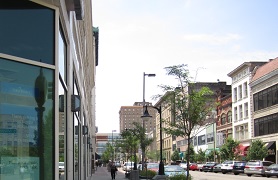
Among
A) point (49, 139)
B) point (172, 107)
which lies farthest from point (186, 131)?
point (49, 139)

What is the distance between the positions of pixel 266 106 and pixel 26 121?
58.6m

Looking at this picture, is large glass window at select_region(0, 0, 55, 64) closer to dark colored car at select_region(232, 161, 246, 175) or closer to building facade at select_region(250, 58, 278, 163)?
dark colored car at select_region(232, 161, 246, 175)

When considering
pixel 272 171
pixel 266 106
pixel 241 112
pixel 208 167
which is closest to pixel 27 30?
pixel 272 171

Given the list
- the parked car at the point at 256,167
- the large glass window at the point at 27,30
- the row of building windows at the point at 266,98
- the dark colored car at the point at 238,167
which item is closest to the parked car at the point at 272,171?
the parked car at the point at 256,167

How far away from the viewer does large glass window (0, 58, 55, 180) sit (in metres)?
6.25

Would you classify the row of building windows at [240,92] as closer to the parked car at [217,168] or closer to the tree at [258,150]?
the tree at [258,150]

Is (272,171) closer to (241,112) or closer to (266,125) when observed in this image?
(266,125)

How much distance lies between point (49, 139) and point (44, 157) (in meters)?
A: 0.34

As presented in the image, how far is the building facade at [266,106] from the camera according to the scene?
2298 inches

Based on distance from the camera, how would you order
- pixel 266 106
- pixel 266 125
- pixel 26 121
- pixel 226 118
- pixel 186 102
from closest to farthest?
pixel 26 121 → pixel 186 102 → pixel 266 125 → pixel 266 106 → pixel 226 118

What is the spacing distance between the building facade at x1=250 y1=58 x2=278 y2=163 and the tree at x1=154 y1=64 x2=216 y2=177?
129ft

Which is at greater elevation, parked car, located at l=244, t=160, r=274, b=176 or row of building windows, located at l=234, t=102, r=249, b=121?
row of building windows, located at l=234, t=102, r=249, b=121

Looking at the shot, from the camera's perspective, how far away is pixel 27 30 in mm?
7090

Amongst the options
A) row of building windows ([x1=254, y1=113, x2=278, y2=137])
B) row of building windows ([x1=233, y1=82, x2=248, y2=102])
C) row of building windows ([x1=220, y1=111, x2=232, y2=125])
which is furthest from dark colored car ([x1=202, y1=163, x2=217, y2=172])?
row of building windows ([x1=220, y1=111, x2=232, y2=125])
